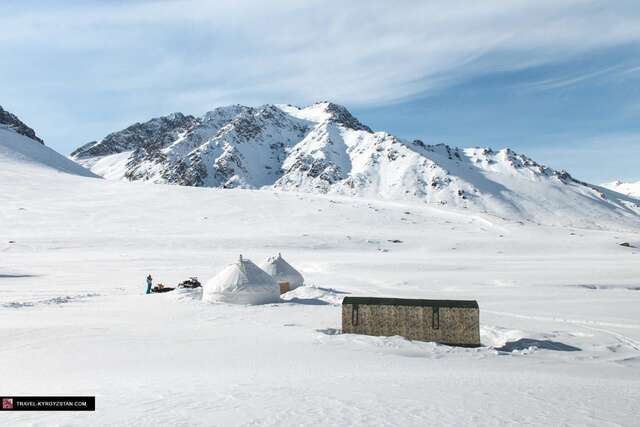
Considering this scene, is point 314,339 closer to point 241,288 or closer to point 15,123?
point 241,288

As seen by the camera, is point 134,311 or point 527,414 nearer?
point 527,414

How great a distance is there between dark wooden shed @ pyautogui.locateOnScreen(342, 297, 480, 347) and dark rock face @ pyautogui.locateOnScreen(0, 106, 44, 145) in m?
181

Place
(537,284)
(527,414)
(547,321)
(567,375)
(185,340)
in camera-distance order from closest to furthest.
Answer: (527,414) < (567,375) < (185,340) < (547,321) < (537,284)

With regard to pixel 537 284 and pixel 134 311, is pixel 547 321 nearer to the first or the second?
pixel 537 284

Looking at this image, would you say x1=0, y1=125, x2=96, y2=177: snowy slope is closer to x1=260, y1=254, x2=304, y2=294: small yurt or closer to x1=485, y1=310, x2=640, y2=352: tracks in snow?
x1=260, y1=254, x2=304, y2=294: small yurt

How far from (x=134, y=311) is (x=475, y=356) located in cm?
1518

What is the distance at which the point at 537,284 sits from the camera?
120 ft

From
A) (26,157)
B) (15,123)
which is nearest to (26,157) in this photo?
(26,157)

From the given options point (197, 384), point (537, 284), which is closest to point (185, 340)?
point (197, 384)

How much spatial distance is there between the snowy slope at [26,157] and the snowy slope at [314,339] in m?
59.9

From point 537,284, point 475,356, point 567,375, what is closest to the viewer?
point 567,375

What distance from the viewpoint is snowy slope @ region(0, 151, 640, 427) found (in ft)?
32.0

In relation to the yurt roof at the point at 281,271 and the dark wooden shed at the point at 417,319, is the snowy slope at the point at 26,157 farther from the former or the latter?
the dark wooden shed at the point at 417,319

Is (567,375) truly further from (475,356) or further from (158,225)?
(158,225)
